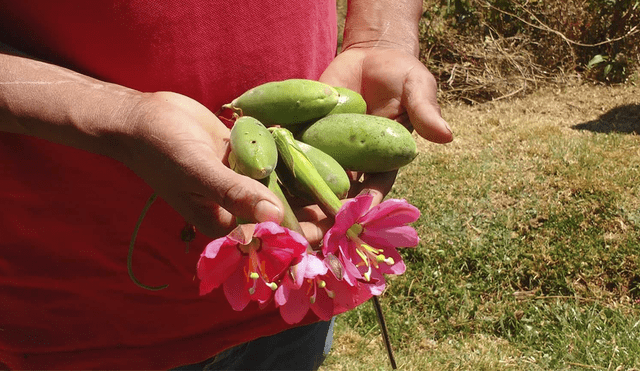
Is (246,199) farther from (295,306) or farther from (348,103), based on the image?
(348,103)

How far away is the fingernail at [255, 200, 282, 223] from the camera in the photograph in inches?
38.4

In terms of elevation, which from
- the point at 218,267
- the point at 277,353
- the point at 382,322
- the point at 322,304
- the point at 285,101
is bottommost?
the point at 277,353

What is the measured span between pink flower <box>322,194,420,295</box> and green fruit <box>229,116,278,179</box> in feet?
0.55

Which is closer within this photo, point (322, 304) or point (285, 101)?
point (322, 304)

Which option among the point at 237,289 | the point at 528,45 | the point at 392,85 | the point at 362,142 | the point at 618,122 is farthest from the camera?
the point at 528,45

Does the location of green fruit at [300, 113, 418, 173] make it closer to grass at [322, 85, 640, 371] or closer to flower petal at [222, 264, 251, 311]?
flower petal at [222, 264, 251, 311]

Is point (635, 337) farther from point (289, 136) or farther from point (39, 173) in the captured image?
point (39, 173)

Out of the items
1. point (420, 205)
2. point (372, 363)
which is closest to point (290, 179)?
point (372, 363)

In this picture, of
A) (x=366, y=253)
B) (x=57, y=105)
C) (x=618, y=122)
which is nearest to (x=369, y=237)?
(x=366, y=253)

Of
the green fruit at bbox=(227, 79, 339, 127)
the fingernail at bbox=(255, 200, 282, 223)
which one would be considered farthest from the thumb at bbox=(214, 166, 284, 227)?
the green fruit at bbox=(227, 79, 339, 127)

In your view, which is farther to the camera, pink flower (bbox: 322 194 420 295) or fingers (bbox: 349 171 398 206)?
fingers (bbox: 349 171 398 206)

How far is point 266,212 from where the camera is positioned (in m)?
0.97

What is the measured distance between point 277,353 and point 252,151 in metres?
0.77

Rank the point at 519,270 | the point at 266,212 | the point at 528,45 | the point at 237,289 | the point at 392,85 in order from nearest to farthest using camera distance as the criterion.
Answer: the point at 266,212 → the point at 237,289 → the point at 392,85 → the point at 519,270 → the point at 528,45
